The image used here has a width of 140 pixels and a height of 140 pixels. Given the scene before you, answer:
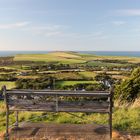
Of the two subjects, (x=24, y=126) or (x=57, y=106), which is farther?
(x=24, y=126)

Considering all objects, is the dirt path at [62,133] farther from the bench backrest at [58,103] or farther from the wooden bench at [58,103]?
the bench backrest at [58,103]

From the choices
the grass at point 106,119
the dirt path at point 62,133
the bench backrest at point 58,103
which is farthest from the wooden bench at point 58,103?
the grass at point 106,119

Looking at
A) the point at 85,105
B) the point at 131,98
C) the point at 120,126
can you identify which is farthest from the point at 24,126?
the point at 131,98

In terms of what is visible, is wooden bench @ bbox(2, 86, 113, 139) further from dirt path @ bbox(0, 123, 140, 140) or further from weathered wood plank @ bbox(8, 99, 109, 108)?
dirt path @ bbox(0, 123, 140, 140)

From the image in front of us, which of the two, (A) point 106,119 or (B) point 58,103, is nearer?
(B) point 58,103

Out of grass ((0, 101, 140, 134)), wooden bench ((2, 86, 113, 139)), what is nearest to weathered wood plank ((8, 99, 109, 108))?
wooden bench ((2, 86, 113, 139))

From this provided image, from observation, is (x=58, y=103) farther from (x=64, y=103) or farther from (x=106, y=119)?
(x=106, y=119)

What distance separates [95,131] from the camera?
859 cm

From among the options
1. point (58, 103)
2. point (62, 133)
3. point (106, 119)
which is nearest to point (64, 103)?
point (58, 103)

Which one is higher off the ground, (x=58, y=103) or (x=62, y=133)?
(x=58, y=103)

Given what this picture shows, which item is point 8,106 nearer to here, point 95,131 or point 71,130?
point 71,130

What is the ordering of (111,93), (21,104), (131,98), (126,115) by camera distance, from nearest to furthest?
1. (111,93)
2. (21,104)
3. (126,115)
4. (131,98)

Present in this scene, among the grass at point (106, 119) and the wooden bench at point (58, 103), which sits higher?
the wooden bench at point (58, 103)

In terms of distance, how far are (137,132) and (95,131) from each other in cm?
108
